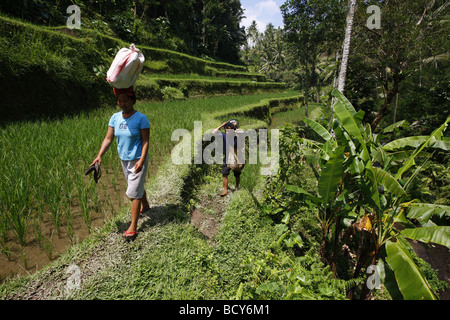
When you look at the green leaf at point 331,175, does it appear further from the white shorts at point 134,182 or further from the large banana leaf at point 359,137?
the white shorts at point 134,182

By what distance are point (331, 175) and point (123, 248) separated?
202 cm

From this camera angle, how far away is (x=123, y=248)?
193cm

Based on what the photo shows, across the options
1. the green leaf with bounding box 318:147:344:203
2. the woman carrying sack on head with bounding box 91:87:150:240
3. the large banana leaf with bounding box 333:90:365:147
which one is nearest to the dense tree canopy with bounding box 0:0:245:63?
the woman carrying sack on head with bounding box 91:87:150:240

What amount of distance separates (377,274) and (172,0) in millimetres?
22812

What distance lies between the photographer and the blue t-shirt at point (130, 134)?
202cm

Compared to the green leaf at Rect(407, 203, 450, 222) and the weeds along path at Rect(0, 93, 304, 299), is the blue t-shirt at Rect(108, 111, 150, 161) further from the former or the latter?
the green leaf at Rect(407, 203, 450, 222)

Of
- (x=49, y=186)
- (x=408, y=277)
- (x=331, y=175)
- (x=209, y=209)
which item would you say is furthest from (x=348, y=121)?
(x=49, y=186)

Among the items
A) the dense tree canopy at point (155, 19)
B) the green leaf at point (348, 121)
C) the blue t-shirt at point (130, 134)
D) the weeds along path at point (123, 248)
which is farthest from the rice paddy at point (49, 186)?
the dense tree canopy at point (155, 19)

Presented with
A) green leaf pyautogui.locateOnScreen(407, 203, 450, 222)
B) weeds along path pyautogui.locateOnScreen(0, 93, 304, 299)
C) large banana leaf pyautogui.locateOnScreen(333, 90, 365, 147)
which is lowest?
weeds along path pyautogui.locateOnScreen(0, 93, 304, 299)

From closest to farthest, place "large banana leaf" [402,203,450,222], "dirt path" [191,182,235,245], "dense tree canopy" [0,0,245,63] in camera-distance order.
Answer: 1. "large banana leaf" [402,203,450,222]
2. "dirt path" [191,182,235,245]
3. "dense tree canopy" [0,0,245,63]

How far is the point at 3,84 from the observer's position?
3.84 metres

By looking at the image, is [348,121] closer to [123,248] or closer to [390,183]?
[390,183]

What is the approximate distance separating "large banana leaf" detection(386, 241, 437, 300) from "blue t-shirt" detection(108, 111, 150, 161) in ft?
7.36

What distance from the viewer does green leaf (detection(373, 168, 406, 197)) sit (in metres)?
1.77
